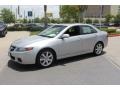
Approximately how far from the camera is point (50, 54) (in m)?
7.24

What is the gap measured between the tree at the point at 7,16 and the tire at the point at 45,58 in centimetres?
6306

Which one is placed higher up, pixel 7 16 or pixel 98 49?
pixel 7 16

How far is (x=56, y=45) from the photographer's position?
730 cm

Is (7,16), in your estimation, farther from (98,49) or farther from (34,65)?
(34,65)

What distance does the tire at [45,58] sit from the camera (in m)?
6.97

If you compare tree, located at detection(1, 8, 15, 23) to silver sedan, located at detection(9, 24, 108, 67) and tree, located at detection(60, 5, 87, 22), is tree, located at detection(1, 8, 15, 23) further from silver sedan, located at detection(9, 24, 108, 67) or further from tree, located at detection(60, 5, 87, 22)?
silver sedan, located at detection(9, 24, 108, 67)

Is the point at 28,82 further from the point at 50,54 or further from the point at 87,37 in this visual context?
the point at 87,37

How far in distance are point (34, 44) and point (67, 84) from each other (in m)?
2.06

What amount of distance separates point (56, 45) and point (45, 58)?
23.8 inches

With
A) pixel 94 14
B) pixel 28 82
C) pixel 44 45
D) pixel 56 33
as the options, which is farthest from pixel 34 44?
pixel 94 14

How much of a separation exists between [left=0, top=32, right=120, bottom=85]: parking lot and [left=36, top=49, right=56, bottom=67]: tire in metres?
0.19

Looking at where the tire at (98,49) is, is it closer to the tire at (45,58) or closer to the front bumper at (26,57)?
the tire at (45,58)

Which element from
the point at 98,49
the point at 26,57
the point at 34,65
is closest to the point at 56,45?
the point at 34,65

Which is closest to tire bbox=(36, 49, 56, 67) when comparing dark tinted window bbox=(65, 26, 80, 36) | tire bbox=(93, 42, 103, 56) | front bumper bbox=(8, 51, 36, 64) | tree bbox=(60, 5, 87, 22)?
front bumper bbox=(8, 51, 36, 64)
